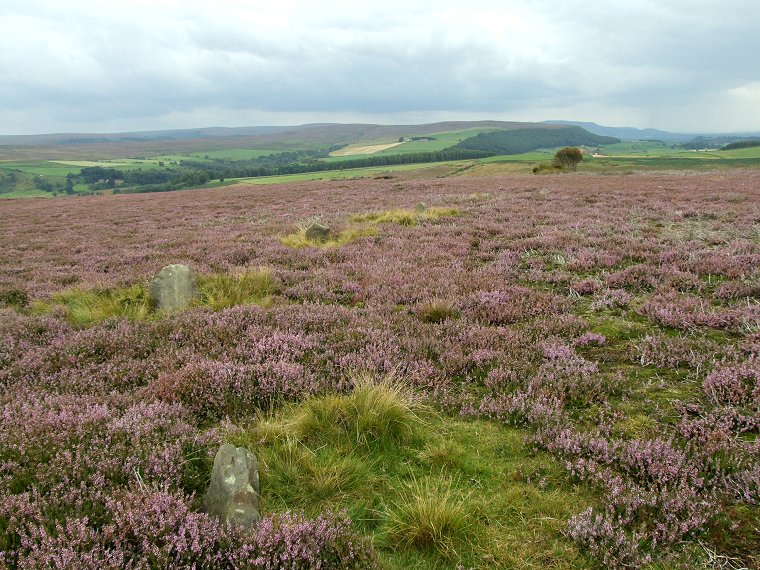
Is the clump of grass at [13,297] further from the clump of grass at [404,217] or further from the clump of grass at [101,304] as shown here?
the clump of grass at [404,217]

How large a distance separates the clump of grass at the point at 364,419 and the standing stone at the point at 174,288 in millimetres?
4534

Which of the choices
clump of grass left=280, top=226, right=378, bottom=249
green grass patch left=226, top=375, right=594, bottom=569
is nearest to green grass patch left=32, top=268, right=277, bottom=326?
clump of grass left=280, top=226, right=378, bottom=249

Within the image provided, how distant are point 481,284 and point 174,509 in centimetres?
632

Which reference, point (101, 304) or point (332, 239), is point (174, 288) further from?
point (332, 239)

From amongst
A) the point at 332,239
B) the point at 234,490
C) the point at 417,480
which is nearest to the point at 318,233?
the point at 332,239

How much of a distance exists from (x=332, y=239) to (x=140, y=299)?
6.52 metres

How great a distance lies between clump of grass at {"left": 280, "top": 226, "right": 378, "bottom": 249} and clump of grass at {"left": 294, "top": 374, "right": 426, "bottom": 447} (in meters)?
8.64

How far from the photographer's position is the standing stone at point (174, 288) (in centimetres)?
759

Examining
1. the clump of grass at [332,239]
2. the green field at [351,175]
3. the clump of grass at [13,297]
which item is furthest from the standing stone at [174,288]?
the green field at [351,175]

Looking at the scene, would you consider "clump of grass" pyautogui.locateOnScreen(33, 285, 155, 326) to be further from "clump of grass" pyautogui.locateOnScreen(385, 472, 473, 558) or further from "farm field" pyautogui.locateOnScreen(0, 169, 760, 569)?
"clump of grass" pyautogui.locateOnScreen(385, 472, 473, 558)

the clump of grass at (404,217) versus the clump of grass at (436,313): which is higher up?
the clump of grass at (404,217)

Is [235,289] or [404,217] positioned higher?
[404,217]

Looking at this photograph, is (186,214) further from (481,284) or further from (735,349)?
(735,349)

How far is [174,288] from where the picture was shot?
7.74m
